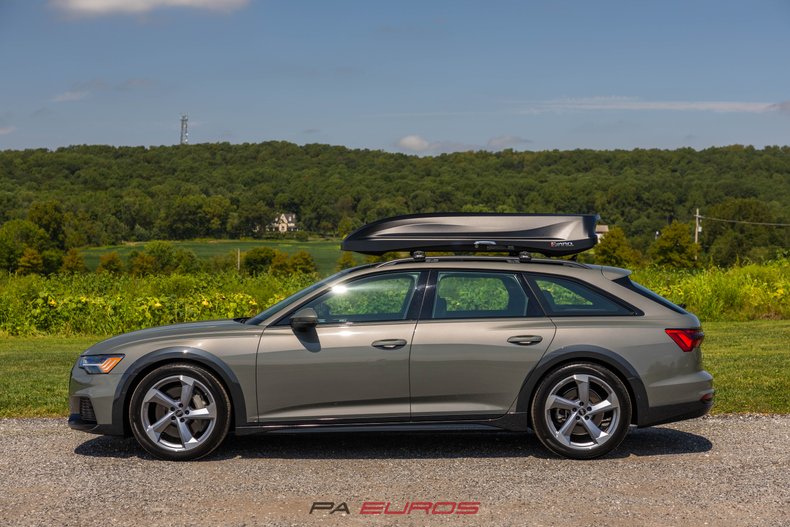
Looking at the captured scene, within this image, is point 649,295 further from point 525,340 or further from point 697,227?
point 697,227

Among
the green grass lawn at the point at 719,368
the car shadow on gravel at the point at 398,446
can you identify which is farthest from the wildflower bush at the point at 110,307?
the car shadow on gravel at the point at 398,446

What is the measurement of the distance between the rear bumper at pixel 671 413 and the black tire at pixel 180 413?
9.69 ft

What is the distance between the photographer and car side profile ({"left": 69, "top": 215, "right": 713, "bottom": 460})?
6832mm

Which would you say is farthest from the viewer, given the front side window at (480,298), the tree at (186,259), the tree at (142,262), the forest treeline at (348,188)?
the forest treeline at (348,188)

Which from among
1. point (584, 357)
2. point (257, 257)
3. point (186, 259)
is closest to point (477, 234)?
point (584, 357)

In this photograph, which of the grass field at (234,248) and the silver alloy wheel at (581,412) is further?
the grass field at (234,248)

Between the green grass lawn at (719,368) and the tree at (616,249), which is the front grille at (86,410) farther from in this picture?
Answer: the tree at (616,249)

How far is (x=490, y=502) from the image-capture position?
18.6 feet

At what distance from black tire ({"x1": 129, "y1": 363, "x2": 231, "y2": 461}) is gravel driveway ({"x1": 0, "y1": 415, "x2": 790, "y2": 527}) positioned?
0.15m

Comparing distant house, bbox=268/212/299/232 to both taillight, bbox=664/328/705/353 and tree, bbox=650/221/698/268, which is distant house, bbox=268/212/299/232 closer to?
tree, bbox=650/221/698/268

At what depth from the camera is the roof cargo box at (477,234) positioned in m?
7.23

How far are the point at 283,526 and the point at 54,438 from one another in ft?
10.8

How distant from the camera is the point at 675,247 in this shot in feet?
358

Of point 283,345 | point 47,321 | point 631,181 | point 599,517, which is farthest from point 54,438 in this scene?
point 631,181
